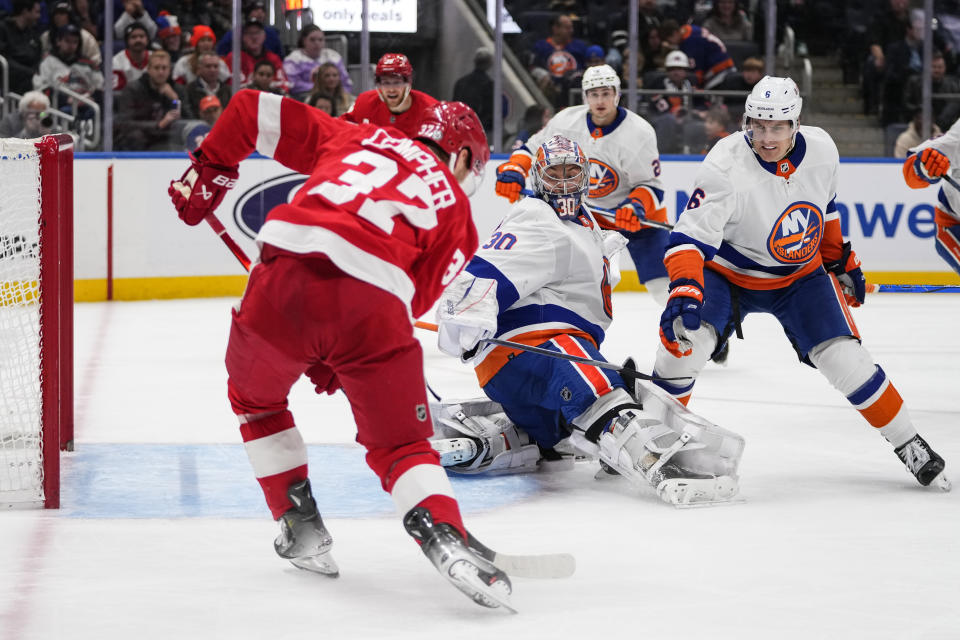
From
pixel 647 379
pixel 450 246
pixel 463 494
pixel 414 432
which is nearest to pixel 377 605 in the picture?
pixel 414 432

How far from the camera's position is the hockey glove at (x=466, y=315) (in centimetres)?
347

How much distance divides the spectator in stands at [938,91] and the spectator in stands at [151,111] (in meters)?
5.08

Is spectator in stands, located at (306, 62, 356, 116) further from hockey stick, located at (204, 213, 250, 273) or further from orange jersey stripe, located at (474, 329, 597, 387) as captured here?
orange jersey stripe, located at (474, 329, 597, 387)

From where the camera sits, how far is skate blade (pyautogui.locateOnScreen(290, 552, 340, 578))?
111 inches

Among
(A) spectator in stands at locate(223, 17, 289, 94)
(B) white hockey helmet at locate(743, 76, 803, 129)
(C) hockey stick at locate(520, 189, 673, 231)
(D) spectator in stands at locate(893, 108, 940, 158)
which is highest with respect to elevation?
(A) spectator in stands at locate(223, 17, 289, 94)

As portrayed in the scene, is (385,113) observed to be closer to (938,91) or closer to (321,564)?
(321,564)

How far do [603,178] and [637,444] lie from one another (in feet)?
10.6

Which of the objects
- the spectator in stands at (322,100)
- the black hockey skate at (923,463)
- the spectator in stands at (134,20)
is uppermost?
the spectator in stands at (134,20)

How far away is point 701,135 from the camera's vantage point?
9.46 metres

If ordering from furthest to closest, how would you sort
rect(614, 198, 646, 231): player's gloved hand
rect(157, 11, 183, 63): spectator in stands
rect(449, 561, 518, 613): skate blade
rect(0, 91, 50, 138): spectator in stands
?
rect(157, 11, 183, 63): spectator in stands → rect(0, 91, 50, 138): spectator in stands → rect(614, 198, 646, 231): player's gloved hand → rect(449, 561, 518, 613): skate blade

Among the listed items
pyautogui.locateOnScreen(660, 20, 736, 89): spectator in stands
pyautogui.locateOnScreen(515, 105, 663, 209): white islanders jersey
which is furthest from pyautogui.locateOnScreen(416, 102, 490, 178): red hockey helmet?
pyautogui.locateOnScreen(660, 20, 736, 89): spectator in stands

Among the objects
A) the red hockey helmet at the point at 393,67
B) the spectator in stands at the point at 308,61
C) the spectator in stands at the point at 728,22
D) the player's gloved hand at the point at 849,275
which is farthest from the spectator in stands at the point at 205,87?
the player's gloved hand at the point at 849,275

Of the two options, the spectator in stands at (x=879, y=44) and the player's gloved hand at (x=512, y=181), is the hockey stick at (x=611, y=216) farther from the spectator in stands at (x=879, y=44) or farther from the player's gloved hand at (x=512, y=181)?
the spectator in stands at (x=879, y=44)

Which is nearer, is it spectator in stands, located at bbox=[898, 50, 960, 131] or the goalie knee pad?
the goalie knee pad
